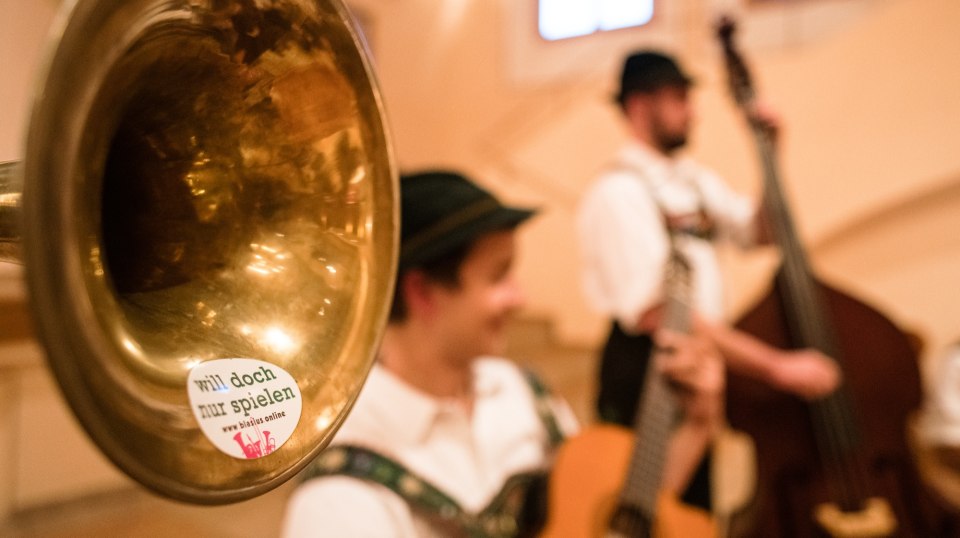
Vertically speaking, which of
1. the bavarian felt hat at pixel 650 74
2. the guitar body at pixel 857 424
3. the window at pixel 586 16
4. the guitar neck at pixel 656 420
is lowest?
the guitar body at pixel 857 424

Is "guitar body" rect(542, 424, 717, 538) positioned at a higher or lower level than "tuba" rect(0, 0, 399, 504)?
lower

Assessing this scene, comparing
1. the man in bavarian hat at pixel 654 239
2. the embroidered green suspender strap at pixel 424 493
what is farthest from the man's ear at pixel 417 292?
the man in bavarian hat at pixel 654 239

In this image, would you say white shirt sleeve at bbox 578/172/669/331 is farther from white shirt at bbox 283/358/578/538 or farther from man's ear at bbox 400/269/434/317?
man's ear at bbox 400/269/434/317

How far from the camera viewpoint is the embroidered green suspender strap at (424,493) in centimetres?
76

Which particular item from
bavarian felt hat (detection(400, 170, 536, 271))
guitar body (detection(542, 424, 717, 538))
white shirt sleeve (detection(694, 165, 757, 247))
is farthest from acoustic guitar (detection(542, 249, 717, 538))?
white shirt sleeve (detection(694, 165, 757, 247))

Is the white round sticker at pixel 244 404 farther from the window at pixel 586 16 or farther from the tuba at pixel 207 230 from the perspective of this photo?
the window at pixel 586 16

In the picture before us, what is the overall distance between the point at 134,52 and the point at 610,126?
2067mm

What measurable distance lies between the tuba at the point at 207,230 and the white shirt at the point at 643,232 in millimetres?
1067

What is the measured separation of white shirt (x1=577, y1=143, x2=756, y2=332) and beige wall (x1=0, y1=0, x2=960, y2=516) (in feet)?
1.08

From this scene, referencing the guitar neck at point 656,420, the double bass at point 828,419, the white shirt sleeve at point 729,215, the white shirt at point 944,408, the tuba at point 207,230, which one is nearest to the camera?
the tuba at point 207,230

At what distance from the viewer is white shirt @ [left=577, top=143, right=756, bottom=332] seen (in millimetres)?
1502

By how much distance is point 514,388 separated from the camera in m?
1.06

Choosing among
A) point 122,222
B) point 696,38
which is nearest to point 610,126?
point 696,38

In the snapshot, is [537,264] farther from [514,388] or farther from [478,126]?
[514,388]
